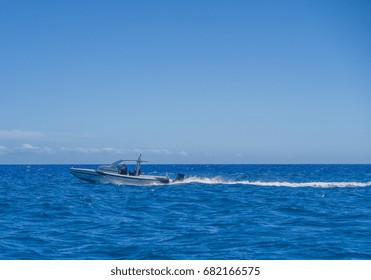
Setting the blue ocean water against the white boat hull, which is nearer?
the blue ocean water

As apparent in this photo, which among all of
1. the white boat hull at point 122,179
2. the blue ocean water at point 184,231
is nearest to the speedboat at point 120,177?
the white boat hull at point 122,179

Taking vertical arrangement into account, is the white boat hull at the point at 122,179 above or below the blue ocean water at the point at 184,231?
above

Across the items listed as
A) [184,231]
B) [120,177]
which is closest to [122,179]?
[120,177]

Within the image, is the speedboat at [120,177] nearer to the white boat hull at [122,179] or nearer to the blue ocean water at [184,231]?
the white boat hull at [122,179]

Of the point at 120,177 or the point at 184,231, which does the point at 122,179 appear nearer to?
the point at 120,177

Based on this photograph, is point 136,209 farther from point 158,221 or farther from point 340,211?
point 340,211

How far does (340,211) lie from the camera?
974 inches

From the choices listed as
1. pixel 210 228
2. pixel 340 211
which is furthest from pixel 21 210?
pixel 340 211

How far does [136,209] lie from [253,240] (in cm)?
1152

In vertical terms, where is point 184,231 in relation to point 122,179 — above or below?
below

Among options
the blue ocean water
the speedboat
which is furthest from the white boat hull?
the blue ocean water

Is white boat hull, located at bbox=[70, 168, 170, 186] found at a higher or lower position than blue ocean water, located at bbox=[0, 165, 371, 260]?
higher

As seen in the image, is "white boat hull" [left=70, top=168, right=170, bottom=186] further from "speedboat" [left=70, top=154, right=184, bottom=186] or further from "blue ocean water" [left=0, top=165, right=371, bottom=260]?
"blue ocean water" [left=0, top=165, right=371, bottom=260]

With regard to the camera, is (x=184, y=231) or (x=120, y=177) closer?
(x=184, y=231)
